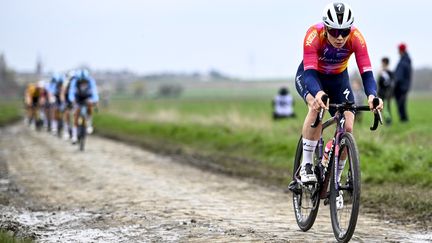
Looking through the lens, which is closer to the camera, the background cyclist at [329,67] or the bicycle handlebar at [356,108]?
the bicycle handlebar at [356,108]

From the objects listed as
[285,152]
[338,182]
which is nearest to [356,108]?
[338,182]

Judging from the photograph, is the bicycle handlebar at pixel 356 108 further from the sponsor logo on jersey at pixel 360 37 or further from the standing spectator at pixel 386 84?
the standing spectator at pixel 386 84

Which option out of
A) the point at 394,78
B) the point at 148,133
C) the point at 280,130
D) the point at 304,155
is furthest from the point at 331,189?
the point at 148,133

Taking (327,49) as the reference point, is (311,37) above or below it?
above

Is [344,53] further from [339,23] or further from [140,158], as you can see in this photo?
[140,158]

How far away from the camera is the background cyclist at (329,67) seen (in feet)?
24.6

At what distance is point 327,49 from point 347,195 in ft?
5.33

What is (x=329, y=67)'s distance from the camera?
26.6 feet

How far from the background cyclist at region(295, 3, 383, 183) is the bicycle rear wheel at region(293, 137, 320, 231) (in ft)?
0.65

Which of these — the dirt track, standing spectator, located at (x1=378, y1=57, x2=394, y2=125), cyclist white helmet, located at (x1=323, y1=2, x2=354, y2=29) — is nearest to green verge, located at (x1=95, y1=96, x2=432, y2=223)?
Result: the dirt track

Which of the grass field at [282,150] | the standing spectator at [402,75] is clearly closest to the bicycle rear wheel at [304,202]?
the grass field at [282,150]

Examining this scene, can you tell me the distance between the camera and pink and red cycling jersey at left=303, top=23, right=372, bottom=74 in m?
7.83

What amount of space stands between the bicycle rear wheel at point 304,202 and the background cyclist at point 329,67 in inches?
7.8

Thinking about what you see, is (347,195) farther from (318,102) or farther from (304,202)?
(304,202)
